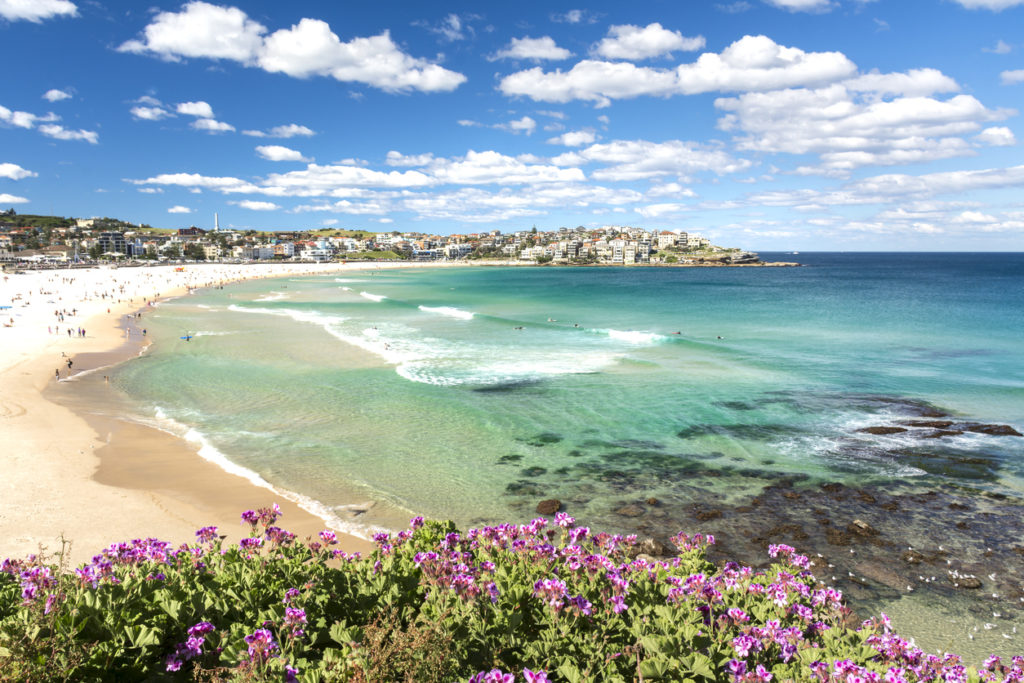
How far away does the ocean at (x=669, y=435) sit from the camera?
1265cm

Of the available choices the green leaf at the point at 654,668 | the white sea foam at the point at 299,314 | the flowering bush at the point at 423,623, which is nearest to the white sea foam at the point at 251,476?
the flowering bush at the point at 423,623

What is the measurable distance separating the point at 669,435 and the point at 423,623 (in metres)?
17.0

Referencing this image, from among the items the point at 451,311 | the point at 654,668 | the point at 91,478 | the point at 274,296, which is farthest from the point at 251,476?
the point at 274,296

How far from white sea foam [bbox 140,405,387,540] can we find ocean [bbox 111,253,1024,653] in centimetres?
13

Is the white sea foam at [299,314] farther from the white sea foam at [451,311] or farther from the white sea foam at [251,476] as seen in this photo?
the white sea foam at [251,476]

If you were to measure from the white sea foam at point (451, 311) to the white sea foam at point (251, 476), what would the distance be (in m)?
38.5

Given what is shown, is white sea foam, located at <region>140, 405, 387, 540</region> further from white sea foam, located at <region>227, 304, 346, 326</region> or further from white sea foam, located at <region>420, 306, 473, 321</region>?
white sea foam, located at <region>420, 306, 473, 321</region>

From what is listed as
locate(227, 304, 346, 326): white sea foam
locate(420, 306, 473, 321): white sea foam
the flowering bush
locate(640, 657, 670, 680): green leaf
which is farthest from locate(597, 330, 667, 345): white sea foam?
locate(640, 657, 670, 680): green leaf

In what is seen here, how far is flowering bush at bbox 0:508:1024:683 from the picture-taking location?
4.46 meters

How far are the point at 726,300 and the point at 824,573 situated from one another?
81.3 m

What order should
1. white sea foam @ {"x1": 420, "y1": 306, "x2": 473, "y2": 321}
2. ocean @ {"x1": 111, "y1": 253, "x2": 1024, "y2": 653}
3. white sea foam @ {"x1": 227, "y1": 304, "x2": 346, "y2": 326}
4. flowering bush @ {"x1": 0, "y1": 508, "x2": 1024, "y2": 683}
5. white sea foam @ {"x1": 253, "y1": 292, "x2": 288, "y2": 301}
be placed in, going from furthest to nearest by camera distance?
white sea foam @ {"x1": 253, "y1": 292, "x2": 288, "y2": 301}, white sea foam @ {"x1": 420, "y1": 306, "x2": 473, "y2": 321}, white sea foam @ {"x1": 227, "y1": 304, "x2": 346, "y2": 326}, ocean @ {"x1": 111, "y1": 253, "x2": 1024, "y2": 653}, flowering bush @ {"x1": 0, "y1": 508, "x2": 1024, "y2": 683}

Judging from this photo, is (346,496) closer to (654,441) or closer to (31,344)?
(654,441)

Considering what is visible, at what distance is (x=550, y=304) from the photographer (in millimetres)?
80500

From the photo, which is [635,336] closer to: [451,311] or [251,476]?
[451,311]
